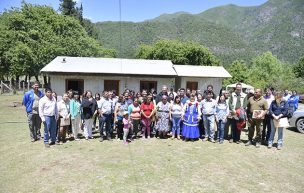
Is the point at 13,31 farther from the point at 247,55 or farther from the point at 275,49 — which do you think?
the point at 275,49

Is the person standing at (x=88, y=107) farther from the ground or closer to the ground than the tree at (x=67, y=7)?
closer to the ground

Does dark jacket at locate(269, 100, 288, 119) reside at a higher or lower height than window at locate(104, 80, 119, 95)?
lower

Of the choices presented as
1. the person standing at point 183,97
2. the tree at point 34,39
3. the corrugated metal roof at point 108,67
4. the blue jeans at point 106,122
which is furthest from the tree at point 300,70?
the blue jeans at point 106,122

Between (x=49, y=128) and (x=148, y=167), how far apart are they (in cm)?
364

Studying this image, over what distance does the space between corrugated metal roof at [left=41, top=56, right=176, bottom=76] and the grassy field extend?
9.13 metres

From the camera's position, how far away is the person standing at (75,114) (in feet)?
29.9

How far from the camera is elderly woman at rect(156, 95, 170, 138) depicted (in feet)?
32.0

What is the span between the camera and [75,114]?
9.20 metres

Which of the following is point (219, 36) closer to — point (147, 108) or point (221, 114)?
point (221, 114)

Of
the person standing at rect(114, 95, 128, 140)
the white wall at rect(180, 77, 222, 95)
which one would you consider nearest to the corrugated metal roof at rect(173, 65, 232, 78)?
the white wall at rect(180, 77, 222, 95)

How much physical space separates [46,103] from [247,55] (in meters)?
125

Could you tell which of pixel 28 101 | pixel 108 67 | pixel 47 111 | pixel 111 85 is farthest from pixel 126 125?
pixel 108 67

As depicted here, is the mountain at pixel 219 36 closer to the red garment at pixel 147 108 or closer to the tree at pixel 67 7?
the tree at pixel 67 7

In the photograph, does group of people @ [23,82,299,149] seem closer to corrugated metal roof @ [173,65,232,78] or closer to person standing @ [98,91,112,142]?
person standing @ [98,91,112,142]
